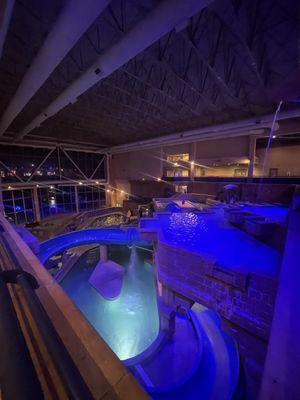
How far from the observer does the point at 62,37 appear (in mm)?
3453

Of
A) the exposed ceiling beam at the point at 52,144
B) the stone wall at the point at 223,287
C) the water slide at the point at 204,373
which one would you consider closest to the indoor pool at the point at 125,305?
the water slide at the point at 204,373

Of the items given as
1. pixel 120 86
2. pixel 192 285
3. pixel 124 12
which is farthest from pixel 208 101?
pixel 192 285

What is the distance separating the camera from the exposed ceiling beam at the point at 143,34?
9.22 ft

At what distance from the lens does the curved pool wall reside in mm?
7551

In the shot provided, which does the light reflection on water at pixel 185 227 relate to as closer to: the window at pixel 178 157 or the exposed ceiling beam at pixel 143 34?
the exposed ceiling beam at pixel 143 34

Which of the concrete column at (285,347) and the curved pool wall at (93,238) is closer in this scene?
the concrete column at (285,347)

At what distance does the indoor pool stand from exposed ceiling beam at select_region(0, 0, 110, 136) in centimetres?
785

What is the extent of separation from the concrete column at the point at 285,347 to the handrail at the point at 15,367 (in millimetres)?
1462

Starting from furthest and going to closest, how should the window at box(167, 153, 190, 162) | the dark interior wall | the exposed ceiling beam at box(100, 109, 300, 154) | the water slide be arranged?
the window at box(167, 153, 190, 162) → the dark interior wall → the exposed ceiling beam at box(100, 109, 300, 154) → the water slide

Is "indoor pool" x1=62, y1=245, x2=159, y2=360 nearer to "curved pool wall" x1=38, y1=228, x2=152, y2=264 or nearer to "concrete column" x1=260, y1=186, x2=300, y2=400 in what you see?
"curved pool wall" x1=38, y1=228, x2=152, y2=264

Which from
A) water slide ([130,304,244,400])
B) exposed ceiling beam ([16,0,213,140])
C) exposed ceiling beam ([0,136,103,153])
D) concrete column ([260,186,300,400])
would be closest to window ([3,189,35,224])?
exposed ceiling beam ([0,136,103,153])

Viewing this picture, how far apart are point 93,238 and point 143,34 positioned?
23.2ft

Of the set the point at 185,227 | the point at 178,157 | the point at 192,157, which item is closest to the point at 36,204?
the point at 178,157

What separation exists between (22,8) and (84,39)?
44.8 inches
